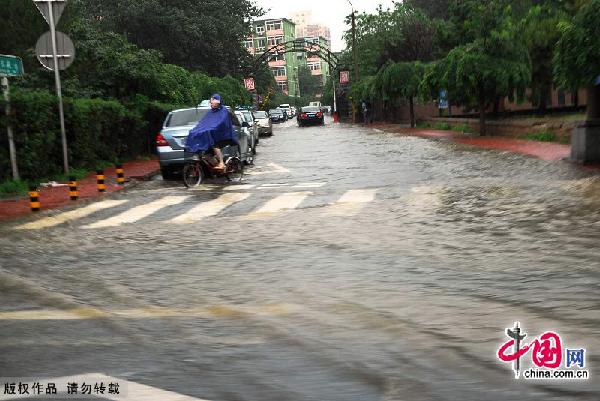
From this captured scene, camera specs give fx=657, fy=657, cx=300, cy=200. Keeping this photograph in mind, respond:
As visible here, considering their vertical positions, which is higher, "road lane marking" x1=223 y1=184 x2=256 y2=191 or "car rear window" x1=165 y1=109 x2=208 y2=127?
"car rear window" x1=165 y1=109 x2=208 y2=127

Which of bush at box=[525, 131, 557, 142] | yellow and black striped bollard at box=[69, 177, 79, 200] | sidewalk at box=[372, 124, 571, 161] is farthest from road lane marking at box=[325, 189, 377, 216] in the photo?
bush at box=[525, 131, 557, 142]

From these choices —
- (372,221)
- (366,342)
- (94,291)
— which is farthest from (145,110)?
(366,342)

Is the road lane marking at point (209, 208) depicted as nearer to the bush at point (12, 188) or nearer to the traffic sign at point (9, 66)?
the bush at point (12, 188)

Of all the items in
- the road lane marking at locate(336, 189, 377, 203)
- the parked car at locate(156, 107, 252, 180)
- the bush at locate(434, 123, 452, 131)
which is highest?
the parked car at locate(156, 107, 252, 180)

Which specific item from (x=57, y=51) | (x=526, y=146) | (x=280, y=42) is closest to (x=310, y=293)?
(x=57, y=51)

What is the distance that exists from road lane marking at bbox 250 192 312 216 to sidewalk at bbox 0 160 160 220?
3.73 meters

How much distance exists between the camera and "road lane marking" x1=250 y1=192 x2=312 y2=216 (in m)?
10.2

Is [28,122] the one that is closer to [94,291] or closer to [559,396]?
[94,291]

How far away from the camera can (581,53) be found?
1380cm

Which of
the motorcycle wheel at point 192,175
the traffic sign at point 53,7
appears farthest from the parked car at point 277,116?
the motorcycle wheel at point 192,175

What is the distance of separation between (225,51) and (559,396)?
55556 millimetres

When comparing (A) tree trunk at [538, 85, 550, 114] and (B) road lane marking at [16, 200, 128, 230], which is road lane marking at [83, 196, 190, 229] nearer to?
(B) road lane marking at [16, 200, 128, 230]

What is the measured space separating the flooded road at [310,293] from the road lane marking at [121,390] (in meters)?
0.03

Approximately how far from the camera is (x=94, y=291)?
5711mm
